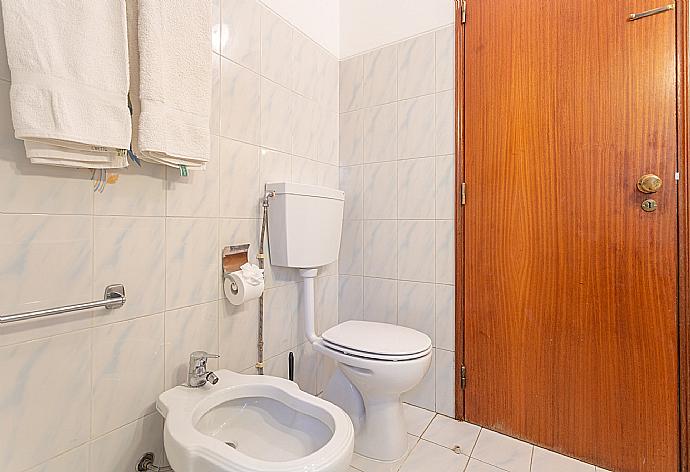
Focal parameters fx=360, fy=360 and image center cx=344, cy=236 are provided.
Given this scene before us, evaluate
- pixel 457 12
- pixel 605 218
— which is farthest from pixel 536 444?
pixel 457 12

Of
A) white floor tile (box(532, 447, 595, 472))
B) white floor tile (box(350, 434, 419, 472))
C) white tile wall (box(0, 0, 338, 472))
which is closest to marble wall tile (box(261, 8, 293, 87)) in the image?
white tile wall (box(0, 0, 338, 472))

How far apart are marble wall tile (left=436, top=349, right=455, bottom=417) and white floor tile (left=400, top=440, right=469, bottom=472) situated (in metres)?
0.24

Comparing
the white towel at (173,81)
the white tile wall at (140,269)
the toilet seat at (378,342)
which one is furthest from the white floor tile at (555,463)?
the white towel at (173,81)

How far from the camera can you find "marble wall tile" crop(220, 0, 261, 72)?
4.26 ft

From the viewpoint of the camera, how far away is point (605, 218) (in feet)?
4.26

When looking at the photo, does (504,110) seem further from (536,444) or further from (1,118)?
(1,118)

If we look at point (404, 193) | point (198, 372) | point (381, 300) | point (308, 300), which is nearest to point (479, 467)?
point (381, 300)

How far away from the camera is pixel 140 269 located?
106 cm

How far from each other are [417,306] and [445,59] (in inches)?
44.9

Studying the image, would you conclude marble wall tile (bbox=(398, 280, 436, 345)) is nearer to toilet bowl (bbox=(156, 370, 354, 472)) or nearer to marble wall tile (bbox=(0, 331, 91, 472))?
toilet bowl (bbox=(156, 370, 354, 472))

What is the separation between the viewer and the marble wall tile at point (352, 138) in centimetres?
187

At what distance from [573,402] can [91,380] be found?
1.61 meters

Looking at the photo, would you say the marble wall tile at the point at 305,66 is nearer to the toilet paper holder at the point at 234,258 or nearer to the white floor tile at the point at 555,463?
the toilet paper holder at the point at 234,258

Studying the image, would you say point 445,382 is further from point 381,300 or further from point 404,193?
point 404,193
